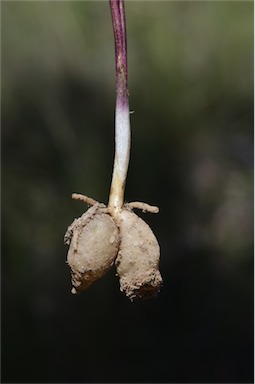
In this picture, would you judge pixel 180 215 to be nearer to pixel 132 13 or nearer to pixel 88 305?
pixel 88 305

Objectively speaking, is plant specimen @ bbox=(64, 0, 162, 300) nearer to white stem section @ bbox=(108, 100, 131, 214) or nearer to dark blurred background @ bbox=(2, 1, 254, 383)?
white stem section @ bbox=(108, 100, 131, 214)

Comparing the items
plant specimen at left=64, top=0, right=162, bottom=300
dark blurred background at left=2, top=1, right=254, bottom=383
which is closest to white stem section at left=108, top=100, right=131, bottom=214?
plant specimen at left=64, top=0, right=162, bottom=300

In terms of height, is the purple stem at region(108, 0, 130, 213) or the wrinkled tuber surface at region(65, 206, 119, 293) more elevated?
the purple stem at region(108, 0, 130, 213)

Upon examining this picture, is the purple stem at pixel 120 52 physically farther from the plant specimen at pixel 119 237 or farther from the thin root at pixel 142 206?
the thin root at pixel 142 206

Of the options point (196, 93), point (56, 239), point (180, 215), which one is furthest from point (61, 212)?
point (196, 93)

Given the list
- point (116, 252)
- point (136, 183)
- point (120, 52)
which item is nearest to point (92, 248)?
point (116, 252)

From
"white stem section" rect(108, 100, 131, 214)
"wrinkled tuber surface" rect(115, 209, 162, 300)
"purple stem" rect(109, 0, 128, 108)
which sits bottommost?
"wrinkled tuber surface" rect(115, 209, 162, 300)

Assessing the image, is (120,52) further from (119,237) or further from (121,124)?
(119,237)

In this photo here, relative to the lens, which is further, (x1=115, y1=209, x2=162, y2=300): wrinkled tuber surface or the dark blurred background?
the dark blurred background

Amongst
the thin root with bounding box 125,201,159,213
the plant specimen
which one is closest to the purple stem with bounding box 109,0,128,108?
the plant specimen
